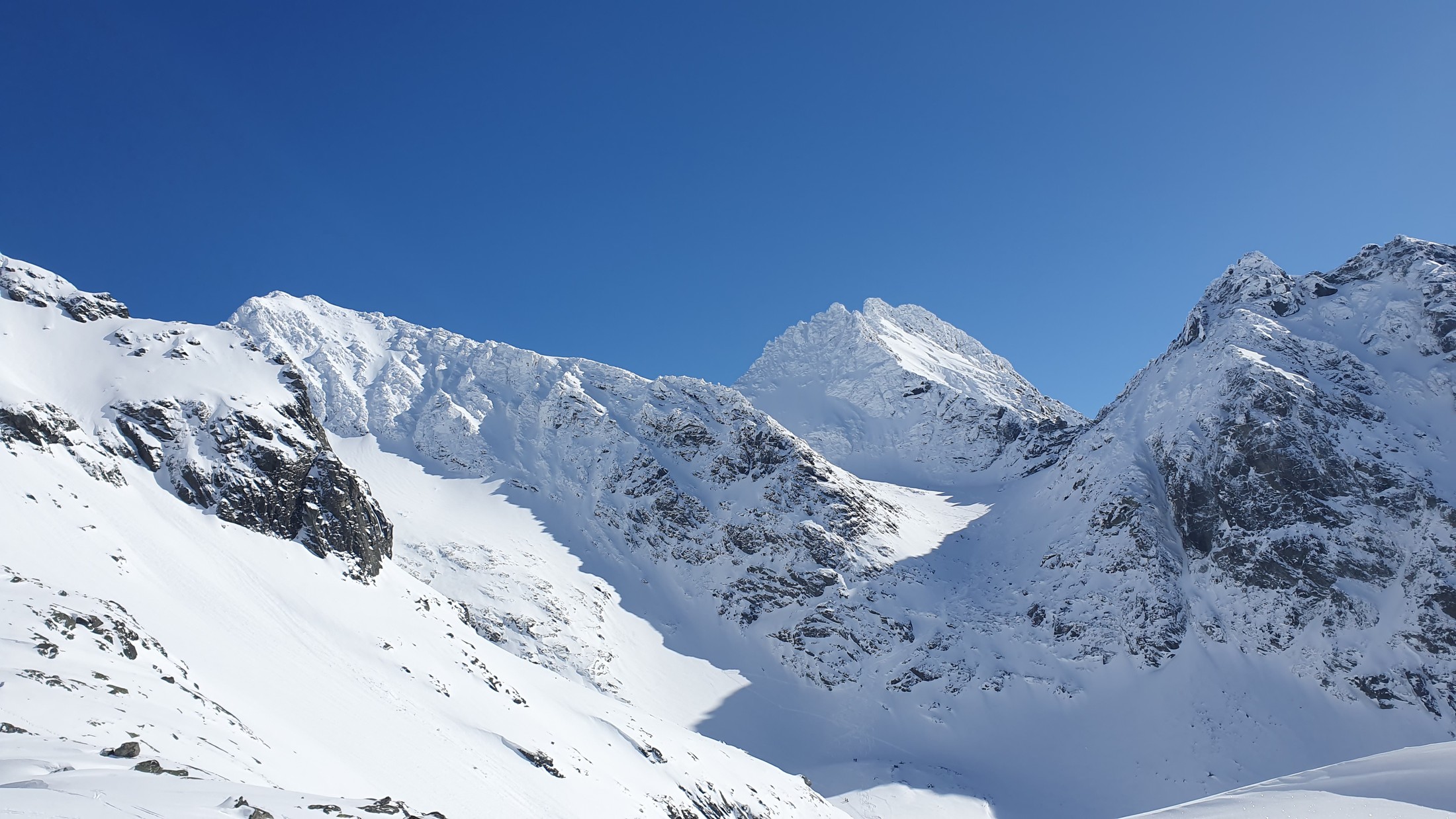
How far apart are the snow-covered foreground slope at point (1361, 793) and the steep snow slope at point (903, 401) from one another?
9864cm

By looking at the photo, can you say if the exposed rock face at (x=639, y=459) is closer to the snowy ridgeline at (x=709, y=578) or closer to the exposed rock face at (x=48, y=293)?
the snowy ridgeline at (x=709, y=578)

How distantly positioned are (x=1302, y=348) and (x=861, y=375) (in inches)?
2880

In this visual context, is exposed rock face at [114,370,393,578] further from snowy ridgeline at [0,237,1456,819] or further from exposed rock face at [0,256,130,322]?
exposed rock face at [0,256,130,322]

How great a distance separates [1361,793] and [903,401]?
394ft

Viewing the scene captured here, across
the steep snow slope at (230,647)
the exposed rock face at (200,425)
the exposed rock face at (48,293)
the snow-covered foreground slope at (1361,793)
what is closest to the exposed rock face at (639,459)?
the exposed rock face at (48,293)

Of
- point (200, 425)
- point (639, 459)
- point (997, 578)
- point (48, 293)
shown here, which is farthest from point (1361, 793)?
point (639, 459)

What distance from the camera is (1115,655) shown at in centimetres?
6631

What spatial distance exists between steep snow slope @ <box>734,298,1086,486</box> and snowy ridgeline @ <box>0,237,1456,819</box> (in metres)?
2.18

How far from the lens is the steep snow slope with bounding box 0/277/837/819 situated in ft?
61.1

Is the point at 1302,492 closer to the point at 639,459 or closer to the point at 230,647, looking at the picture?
the point at 639,459

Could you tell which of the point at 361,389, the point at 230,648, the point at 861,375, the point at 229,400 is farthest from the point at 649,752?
the point at 861,375

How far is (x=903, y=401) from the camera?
13300 centimetres

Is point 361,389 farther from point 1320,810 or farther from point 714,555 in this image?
point 1320,810

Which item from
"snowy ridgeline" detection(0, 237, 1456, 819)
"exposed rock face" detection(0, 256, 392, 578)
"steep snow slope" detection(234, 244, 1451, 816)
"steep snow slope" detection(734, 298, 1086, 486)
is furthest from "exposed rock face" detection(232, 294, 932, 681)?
"steep snow slope" detection(734, 298, 1086, 486)
